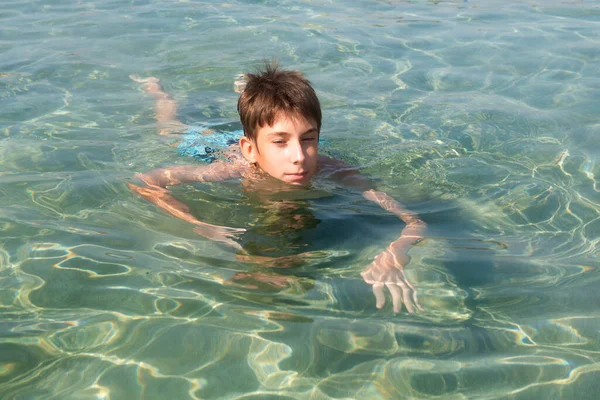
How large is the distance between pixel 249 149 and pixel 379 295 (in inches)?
63.4

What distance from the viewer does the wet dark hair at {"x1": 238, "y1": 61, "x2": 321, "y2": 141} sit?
12.6 ft

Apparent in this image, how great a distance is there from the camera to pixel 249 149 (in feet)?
13.6

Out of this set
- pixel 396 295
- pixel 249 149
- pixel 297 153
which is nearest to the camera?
pixel 396 295

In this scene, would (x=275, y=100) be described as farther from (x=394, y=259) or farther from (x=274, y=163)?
(x=394, y=259)

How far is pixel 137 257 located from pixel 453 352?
4.90ft

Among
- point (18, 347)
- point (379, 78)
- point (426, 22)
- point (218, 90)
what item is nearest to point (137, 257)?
point (18, 347)

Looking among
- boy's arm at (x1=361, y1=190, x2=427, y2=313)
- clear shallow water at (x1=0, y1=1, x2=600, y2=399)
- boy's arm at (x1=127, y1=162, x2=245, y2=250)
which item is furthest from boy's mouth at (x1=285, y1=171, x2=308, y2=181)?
boy's arm at (x1=361, y1=190, x2=427, y2=313)

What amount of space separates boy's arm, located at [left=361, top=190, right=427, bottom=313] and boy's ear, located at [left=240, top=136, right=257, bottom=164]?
999mm

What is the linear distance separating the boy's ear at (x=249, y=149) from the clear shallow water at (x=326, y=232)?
0.74 feet

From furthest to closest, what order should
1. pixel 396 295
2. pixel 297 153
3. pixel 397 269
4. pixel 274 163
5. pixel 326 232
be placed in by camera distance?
pixel 274 163
pixel 297 153
pixel 326 232
pixel 397 269
pixel 396 295

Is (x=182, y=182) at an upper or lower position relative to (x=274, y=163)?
lower

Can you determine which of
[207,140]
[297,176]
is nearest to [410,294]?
[297,176]

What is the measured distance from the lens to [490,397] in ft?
7.36

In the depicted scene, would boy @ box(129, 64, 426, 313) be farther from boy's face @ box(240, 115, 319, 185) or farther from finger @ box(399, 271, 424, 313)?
finger @ box(399, 271, 424, 313)
